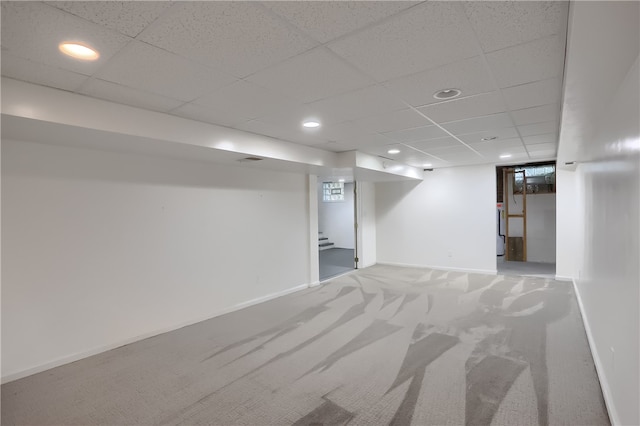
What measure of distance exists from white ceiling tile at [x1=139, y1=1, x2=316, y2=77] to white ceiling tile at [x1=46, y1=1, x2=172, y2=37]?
2.0 inches

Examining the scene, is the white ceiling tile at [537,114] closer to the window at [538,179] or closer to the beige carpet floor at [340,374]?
the beige carpet floor at [340,374]

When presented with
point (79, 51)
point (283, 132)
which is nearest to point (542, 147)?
point (283, 132)

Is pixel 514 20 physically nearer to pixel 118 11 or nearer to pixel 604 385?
pixel 118 11

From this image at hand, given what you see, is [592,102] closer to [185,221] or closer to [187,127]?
[187,127]

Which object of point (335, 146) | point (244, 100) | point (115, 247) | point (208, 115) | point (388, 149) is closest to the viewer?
point (244, 100)

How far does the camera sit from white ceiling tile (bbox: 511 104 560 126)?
9.71ft

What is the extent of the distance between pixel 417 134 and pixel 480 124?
700mm

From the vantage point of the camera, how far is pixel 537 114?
10.3ft

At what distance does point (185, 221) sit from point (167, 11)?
302cm

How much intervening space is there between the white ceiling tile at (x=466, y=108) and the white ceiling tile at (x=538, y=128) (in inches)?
34.6

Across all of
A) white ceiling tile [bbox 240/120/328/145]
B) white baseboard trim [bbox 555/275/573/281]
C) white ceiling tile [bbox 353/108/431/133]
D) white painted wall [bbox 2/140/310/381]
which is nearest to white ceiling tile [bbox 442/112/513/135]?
white ceiling tile [bbox 353/108/431/133]

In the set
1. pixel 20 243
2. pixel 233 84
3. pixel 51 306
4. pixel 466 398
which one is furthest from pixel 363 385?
pixel 20 243

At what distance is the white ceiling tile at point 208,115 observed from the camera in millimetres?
2895

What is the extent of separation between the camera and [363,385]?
2617 mm
